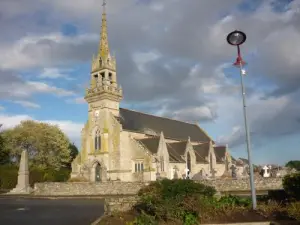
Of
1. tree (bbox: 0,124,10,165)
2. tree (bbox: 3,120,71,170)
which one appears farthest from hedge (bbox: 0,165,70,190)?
tree (bbox: 0,124,10,165)

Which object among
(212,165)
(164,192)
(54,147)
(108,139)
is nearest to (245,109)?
(164,192)

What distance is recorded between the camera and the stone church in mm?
46781

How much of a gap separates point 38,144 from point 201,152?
30126mm

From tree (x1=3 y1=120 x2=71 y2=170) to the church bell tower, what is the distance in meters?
13.7

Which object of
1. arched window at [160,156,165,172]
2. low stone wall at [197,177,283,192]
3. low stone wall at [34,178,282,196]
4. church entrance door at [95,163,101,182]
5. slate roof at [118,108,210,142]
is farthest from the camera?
slate roof at [118,108,210,142]

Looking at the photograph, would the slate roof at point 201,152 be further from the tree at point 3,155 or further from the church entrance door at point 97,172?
the tree at point 3,155

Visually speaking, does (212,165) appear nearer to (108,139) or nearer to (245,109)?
(108,139)

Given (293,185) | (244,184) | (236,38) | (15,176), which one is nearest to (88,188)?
(244,184)

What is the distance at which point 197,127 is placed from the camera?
71.8 m

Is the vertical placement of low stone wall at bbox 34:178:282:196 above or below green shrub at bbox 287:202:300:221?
below

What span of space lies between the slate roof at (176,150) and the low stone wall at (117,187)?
648 inches

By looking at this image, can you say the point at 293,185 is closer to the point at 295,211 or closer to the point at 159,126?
the point at 295,211

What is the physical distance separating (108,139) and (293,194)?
39.4 metres

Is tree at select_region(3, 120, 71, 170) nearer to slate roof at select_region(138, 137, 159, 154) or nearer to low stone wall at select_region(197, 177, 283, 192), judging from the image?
slate roof at select_region(138, 137, 159, 154)
